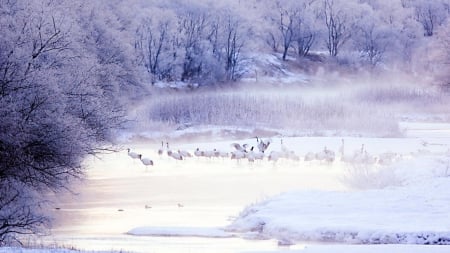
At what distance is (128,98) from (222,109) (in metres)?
7.95

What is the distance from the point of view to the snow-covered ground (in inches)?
755

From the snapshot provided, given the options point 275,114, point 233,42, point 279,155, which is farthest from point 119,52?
point 233,42

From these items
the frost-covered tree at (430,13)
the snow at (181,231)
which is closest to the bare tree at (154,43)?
the frost-covered tree at (430,13)

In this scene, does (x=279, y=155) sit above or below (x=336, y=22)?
below

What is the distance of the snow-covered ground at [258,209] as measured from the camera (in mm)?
19188

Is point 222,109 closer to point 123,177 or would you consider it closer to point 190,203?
point 123,177

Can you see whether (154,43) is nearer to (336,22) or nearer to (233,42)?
(233,42)

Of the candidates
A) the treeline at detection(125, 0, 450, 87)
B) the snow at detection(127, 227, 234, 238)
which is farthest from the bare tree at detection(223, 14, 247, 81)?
the snow at detection(127, 227, 234, 238)

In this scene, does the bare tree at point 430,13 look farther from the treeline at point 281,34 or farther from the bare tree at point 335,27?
the bare tree at point 335,27

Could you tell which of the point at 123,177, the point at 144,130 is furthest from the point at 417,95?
the point at 123,177

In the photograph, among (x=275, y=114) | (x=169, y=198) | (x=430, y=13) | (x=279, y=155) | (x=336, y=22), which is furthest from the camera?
(x=430, y=13)

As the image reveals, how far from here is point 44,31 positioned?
2705cm

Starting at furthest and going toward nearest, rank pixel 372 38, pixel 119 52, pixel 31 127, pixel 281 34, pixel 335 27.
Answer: pixel 281 34 < pixel 335 27 < pixel 372 38 < pixel 119 52 < pixel 31 127

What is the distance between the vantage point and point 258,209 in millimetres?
22891
